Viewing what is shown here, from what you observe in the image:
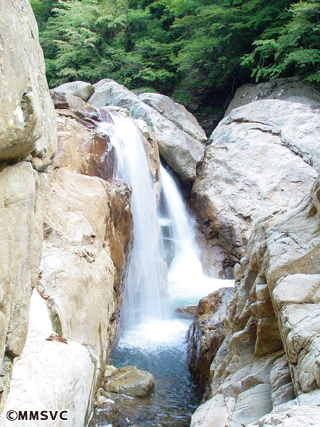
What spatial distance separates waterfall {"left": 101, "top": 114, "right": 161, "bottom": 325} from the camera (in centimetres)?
945

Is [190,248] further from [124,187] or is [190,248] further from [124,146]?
[124,187]

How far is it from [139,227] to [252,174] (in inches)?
246

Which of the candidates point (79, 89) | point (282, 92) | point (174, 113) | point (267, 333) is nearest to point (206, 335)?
point (267, 333)

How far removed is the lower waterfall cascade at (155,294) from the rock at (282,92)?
698 centimetres

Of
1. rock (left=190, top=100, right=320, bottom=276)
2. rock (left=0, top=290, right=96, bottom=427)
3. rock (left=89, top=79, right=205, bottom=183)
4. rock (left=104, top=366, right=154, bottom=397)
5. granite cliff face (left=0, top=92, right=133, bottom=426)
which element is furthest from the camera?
rock (left=89, top=79, right=205, bottom=183)

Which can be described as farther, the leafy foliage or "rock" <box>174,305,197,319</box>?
the leafy foliage

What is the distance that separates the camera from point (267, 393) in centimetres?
344

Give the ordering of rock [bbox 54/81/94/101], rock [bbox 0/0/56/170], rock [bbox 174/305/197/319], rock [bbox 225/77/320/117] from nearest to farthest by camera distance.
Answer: rock [bbox 0/0/56/170]
rock [bbox 174/305/197/319]
rock [bbox 225/77/320/117]
rock [bbox 54/81/94/101]

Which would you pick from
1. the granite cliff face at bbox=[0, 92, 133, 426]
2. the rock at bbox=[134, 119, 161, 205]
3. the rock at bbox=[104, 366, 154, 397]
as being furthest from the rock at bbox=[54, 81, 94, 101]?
the rock at bbox=[104, 366, 154, 397]

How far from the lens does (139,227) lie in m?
9.88

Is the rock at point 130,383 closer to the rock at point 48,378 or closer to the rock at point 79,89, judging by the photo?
the rock at point 48,378

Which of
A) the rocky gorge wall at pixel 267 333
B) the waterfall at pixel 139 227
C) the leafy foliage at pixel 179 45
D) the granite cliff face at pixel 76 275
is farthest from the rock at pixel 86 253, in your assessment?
the leafy foliage at pixel 179 45

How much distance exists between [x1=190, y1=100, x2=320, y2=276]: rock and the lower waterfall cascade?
3.65ft

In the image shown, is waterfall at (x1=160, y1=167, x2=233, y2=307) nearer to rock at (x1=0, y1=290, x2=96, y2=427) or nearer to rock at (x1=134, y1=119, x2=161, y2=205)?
rock at (x1=134, y1=119, x2=161, y2=205)
